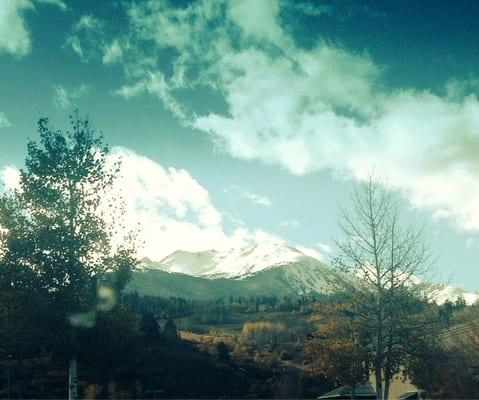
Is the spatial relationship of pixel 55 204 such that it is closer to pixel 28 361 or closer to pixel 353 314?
pixel 353 314

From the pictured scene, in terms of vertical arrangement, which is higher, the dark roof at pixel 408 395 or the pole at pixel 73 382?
the pole at pixel 73 382

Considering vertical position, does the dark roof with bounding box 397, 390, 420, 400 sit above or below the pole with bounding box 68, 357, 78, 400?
below

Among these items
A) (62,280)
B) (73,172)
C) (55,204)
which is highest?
(73,172)

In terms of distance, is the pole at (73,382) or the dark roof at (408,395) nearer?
the pole at (73,382)

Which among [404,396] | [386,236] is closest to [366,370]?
[386,236]

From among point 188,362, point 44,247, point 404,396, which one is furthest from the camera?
point 188,362

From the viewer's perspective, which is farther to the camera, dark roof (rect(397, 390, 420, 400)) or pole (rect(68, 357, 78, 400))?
dark roof (rect(397, 390, 420, 400))

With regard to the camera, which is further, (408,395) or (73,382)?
(408,395)

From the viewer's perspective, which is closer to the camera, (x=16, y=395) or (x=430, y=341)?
(x=430, y=341)

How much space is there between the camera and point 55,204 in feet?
71.7

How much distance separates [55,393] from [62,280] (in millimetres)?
75901

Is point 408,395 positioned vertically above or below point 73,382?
below

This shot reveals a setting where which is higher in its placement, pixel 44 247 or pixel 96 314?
pixel 44 247

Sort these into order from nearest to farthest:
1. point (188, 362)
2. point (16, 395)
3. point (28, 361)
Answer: point (16, 395) → point (28, 361) → point (188, 362)
